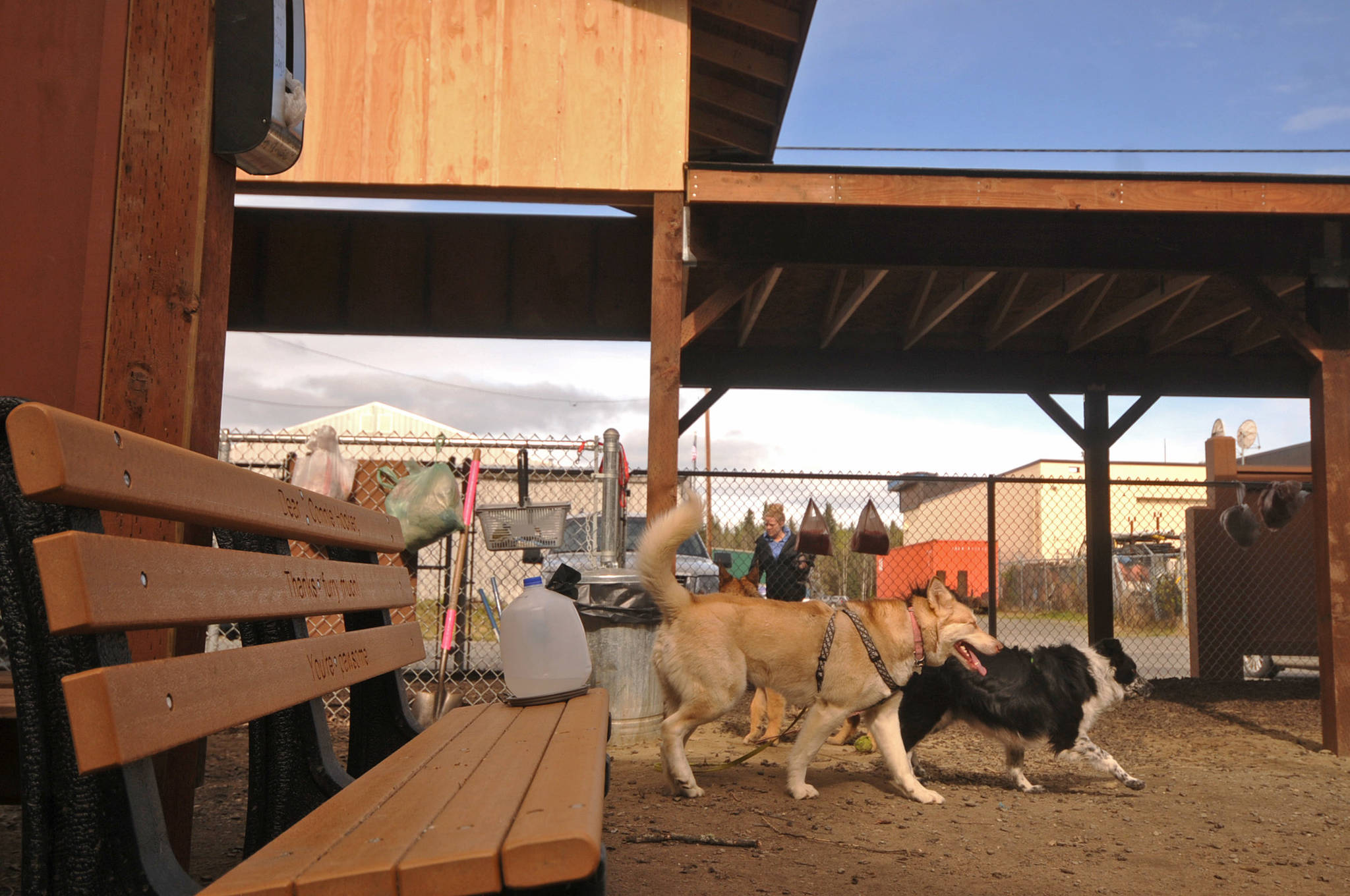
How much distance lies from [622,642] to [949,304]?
14.2ft

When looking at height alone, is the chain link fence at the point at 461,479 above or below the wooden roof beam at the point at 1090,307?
below

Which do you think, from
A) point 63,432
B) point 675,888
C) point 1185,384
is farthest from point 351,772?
point 1185,384

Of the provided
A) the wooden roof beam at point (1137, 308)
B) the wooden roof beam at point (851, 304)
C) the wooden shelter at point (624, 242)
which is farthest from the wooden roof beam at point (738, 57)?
the wooden roof beam at point (1137, 308)

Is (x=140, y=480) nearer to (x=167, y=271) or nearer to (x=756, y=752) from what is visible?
(x=167, y=271)

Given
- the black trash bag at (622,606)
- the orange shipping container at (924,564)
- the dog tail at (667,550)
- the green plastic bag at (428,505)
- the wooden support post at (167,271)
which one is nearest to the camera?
the wooden support post at (167,271)

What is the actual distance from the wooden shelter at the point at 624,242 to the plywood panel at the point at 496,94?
0.7 inches

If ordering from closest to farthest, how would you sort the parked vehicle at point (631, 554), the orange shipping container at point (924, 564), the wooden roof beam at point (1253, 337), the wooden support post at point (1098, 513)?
1. the parked vehicle at point (631, 554)
2. the wooden roof beam at point (1253, 337)
3. the wooden support post at point (1098, 513)
4. the orange shipping container at point (924, 564)

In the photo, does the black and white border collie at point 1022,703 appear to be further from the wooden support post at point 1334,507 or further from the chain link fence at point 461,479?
the chain link fence at point 461,479

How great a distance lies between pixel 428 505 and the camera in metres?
6.68

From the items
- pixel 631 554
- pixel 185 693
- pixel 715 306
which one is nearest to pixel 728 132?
pixel 715 306

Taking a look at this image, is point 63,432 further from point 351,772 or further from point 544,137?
point 544,137

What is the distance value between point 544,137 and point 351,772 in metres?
5.00

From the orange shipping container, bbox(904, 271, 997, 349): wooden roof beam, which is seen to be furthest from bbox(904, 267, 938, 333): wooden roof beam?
the orange shipping container

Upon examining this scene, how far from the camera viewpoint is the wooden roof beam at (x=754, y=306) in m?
8.30
